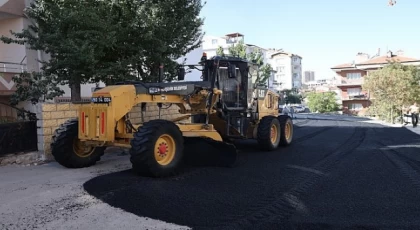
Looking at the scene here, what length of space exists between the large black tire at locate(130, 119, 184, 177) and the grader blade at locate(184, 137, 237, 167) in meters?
0.62

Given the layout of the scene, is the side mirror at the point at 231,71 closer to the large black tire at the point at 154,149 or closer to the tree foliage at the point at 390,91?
the large black tire at the point at 154,149

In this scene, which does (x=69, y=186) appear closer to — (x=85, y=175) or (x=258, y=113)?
(x=85, y=175)

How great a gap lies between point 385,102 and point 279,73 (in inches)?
2434

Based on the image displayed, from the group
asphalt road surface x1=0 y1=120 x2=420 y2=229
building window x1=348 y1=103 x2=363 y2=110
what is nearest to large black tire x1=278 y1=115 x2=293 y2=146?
asphalt road surface x1=0 y1=120 x2=420 y2=229

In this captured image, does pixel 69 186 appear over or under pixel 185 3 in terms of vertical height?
under

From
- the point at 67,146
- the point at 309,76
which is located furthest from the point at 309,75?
the point at 67,146

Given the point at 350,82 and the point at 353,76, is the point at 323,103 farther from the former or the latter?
the point at 353,76

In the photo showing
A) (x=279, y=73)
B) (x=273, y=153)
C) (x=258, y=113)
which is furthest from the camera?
(x=279, y=73)

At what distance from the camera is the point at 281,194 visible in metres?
5.03

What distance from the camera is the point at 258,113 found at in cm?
952

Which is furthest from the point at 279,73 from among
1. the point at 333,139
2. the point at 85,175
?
the point at 85,175

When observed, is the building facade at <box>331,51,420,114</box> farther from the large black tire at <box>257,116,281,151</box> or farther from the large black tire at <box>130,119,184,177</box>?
the large black tire at <box>130,119,184,177</box>

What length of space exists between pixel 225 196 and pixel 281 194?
77cm

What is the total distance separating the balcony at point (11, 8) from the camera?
1323cm
